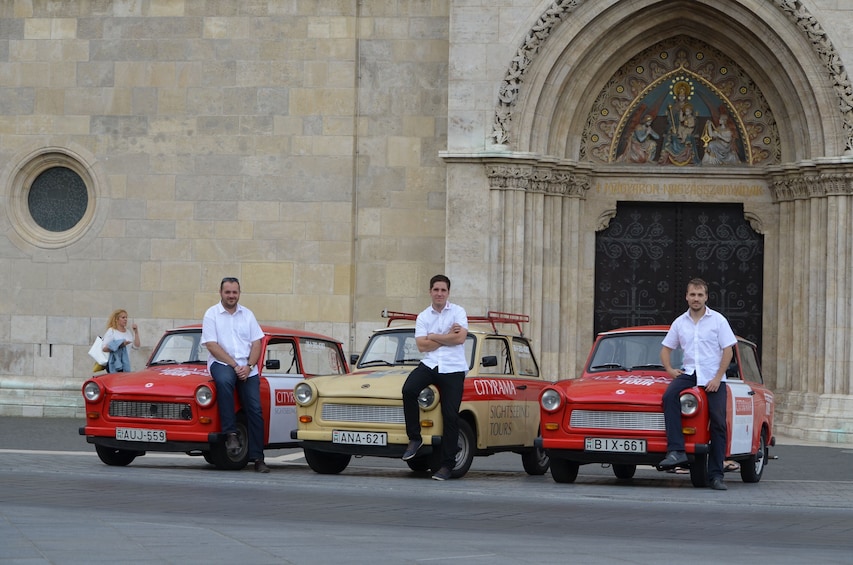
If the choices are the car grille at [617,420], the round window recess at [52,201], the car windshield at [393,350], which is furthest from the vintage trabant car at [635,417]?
the round window recess at [52,201]

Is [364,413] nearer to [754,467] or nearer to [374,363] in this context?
[374,363]

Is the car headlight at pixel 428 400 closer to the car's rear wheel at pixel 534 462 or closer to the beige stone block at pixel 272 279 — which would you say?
the car's rear wheel at pixel 534 462

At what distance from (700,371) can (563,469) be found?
A: 167cm

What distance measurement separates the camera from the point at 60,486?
12.4 metres

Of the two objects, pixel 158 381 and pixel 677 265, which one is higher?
pixel 677 265

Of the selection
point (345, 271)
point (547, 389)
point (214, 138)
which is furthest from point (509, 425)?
point (214, 138)

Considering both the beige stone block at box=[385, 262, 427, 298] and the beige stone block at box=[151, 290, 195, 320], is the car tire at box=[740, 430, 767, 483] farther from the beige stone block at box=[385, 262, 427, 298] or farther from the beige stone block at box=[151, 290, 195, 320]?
the beige stone block at box=[151, 290, 195, 320]

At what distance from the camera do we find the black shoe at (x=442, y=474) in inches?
550

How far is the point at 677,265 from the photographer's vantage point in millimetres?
22875

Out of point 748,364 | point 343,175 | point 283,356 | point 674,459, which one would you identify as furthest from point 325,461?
point 343,175

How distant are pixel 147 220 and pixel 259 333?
874 cm

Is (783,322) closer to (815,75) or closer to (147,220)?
(815,75)

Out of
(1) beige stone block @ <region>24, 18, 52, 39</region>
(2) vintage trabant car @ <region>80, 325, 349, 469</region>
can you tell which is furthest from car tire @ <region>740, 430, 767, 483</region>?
(1) beige stone block @ <region>24, 18, 52, 39</region>

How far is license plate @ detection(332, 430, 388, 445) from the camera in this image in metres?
14.1
